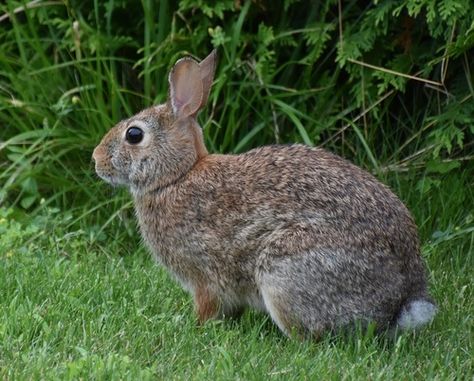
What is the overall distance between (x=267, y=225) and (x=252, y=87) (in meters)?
2.04

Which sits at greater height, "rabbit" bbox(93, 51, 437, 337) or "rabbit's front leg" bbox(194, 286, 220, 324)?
"rabbit" bbox(93, 51, 437, 337)

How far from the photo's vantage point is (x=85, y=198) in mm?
6840

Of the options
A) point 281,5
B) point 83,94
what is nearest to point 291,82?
point 281,5

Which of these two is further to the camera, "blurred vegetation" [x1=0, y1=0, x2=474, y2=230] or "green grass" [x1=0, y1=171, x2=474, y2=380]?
"blurred vegetation" [x1=0, y1=0, x2=474, y2=230]

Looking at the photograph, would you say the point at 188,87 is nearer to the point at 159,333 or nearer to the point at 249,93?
the point at 159,333

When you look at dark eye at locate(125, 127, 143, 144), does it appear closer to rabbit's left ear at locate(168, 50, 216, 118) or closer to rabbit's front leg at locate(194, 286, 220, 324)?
rabbit's left ear at locate(168, 50, 216, 118)

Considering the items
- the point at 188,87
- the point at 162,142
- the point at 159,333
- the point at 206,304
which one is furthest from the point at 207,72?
the point at 159,333

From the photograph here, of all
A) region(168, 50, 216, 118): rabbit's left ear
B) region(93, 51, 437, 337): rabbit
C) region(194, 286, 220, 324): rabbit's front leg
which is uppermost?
region(168, 50, 216, 118): rabbit's left ear

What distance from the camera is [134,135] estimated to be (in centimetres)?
546

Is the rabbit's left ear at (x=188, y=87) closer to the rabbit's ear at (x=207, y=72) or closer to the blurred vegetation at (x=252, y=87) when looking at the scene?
the rabbit's ear at (x=207, y=72)

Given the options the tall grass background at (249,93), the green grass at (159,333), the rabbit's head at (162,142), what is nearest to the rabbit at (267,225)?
the rabbit's head at (162,142)

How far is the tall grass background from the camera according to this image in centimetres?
651

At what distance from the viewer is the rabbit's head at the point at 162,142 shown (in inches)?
213

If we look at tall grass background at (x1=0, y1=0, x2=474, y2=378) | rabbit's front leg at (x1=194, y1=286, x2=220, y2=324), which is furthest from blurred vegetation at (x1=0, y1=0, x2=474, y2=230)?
rabbit's front leg at (x1=194, y1=286, x2=220, y2=324)
